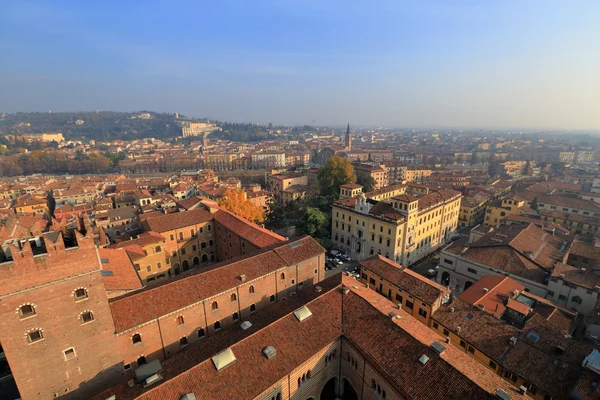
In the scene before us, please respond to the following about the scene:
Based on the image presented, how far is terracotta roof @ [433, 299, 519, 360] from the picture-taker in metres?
26.4

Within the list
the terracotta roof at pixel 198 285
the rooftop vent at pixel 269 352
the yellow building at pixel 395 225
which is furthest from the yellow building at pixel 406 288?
the yellow building at pixel 395 225

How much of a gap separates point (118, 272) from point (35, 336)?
1142 cm

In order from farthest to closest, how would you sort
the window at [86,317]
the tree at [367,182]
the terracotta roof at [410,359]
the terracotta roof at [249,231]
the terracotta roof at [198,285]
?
1. the tree at [367,182]
2. the terracotta roof at [249,231]
3. the terracotta roof at [198,285]
4. the window at [86,317]
5. the terracotta roof at [410,359]

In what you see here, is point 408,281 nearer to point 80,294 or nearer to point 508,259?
point 508,259

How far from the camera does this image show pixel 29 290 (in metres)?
19.0

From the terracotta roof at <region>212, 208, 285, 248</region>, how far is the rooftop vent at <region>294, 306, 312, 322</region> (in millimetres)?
16055

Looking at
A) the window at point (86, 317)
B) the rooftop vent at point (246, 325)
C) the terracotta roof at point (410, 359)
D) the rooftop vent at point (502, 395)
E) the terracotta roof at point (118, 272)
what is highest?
the window at point (86, 317)

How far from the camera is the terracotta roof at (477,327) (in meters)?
26.4

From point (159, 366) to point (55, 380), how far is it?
23.0ft

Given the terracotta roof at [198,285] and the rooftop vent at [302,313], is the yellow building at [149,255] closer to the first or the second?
the terracotta roof at [198,285]

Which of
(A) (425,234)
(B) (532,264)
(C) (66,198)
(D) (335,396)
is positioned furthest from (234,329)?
(C) (66,198)

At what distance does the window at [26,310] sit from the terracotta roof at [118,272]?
7812 millimetres

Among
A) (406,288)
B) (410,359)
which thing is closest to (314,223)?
(406,288)

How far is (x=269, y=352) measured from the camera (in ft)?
69.8
